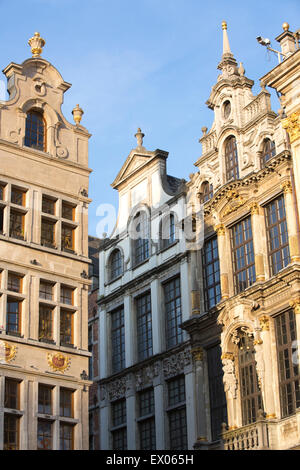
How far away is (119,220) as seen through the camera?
4325 cm

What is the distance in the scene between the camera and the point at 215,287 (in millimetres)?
35781

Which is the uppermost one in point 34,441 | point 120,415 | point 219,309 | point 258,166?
point 258,166

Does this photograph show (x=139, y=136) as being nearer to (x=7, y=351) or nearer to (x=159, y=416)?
(x=159, y=416)

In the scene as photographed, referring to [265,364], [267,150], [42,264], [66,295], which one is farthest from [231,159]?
[42,264]

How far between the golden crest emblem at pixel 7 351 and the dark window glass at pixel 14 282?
1.88 m

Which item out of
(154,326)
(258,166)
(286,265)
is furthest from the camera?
(154,326)

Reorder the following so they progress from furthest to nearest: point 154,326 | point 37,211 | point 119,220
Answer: point 119,220 → point 154,326 → point 37,211

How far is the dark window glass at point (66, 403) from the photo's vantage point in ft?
86.2

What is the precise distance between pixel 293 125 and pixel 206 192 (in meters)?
6.67

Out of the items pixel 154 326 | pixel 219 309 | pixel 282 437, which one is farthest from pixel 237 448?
pixel 154 326

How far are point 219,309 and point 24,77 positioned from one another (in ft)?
37.2

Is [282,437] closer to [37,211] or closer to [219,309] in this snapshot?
[219,309]

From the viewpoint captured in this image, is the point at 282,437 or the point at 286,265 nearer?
the point at 282,437

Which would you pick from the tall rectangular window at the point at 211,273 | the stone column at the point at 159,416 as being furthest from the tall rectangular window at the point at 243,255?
the stone column at the point at 159,416
